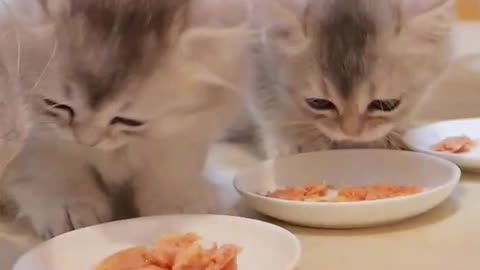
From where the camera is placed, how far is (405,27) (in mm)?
1442

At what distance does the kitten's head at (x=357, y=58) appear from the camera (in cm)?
141

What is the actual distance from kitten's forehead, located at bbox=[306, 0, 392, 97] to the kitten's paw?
44 cm

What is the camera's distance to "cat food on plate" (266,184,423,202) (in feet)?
4.39

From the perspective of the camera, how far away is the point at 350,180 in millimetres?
1479

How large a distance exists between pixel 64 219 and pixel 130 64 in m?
0.28

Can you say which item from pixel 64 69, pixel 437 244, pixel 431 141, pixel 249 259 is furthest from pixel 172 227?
pixel 431 141

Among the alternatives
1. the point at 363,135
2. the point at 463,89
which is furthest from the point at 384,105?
the point at 463,89

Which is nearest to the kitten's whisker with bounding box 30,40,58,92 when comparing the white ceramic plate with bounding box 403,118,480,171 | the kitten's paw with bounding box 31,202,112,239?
the kitten's paw with bounding box 31,202,112,239

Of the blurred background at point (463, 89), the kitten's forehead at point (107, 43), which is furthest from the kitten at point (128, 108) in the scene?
the blurred background at point (463, 89)

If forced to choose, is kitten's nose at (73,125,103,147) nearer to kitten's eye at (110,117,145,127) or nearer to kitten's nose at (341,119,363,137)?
kitten's eye at (110,117,145,127)

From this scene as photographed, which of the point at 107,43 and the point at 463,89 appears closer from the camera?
the point at 107,43

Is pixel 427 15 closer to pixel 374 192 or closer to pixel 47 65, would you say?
pixel 374 192

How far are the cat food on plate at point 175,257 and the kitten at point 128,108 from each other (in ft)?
0.59

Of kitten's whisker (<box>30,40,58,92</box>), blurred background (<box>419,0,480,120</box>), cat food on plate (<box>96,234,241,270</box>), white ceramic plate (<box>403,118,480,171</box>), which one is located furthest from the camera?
blurred background (<box>419,0,480,120</box>)
